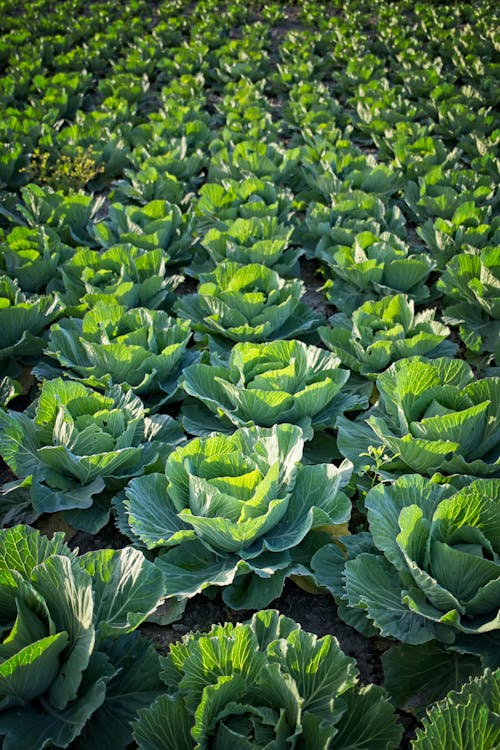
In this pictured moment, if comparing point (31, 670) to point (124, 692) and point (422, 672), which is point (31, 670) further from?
point (422, 672)

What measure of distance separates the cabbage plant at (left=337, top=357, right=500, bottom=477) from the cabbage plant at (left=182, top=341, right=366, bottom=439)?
22 centimetres

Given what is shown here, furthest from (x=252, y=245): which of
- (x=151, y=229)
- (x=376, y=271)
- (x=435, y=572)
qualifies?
(x=435, y=572)

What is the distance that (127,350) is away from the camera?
10.4 ft

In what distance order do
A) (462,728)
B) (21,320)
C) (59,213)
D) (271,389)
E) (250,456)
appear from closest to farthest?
(462,728) < (250,456) < (271,389) < (21,320) < (59,213)

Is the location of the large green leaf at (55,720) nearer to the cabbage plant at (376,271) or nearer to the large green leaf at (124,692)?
the large green leaf at (124,692)

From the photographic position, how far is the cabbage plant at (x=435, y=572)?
2.02 metres

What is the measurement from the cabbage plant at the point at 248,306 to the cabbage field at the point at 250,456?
18 millimetres

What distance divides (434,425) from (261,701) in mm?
1225

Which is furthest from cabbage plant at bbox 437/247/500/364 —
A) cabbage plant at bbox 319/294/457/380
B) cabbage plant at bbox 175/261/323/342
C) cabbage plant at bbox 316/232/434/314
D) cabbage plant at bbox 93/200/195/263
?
cabbage plant at bbox 93/200/195/263

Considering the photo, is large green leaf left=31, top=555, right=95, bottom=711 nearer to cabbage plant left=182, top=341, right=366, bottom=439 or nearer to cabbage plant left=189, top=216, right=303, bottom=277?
cabbage plant left=182, top=341, right=366, bottom=439

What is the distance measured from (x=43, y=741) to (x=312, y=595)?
3.85 ft

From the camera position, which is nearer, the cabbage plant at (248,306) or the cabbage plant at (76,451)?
the cabbage plant at (76,451)

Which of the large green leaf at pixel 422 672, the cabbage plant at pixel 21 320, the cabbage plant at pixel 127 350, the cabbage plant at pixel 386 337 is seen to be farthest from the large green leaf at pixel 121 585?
the cabbage plant at pixel 21 320

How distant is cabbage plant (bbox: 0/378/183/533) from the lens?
265cm
